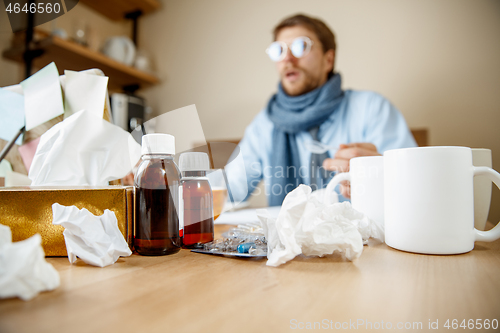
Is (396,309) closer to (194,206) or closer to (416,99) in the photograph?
(194,206)

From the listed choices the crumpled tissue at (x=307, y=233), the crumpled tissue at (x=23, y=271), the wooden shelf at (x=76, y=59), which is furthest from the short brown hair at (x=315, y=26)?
the crumpled tissue at (x=23, y=271)

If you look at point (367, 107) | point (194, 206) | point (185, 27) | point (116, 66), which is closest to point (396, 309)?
point (194, 206)

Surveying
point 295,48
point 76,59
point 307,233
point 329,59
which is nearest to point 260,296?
point 307,233

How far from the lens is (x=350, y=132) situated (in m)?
1.26

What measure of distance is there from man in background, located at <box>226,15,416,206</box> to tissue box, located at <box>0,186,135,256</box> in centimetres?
89

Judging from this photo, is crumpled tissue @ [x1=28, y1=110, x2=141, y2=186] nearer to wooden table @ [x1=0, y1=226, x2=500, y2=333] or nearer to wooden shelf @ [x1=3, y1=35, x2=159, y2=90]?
wooden table @ [x1=0, y1=226, x2=500, y2=333]

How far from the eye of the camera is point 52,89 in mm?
419

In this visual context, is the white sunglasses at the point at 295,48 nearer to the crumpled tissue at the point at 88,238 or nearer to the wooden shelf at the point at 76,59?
the wooden shelf at the point at 76,59

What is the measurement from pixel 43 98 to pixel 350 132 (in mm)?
1124

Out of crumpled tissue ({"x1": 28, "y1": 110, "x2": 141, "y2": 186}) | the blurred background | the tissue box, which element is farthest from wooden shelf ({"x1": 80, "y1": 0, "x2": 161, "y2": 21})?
the tissue box

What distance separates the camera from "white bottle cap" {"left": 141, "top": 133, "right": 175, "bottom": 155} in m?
0.31

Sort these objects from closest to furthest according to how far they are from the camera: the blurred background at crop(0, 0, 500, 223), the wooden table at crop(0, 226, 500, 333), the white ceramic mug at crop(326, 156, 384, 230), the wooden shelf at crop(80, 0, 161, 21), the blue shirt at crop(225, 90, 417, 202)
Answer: the wooden table at crop(0, 226, 500, 333), the white ceramic mug at crop(326, 156, 384, 230), the blue shirt at crop(225, 90, 417, 202), the blurred background at crop(0, 0, 500, 223), the wooden shelf at crop(80, 0, 161, 21)

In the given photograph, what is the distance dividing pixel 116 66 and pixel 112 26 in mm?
523

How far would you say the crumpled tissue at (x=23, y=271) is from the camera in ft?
0.62
